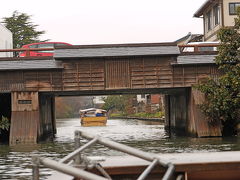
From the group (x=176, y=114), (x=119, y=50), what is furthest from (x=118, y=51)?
(x=176, y=114)

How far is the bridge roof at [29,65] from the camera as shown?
26672mm

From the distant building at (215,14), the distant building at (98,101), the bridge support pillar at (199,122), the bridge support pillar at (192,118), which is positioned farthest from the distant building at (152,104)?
the distant building at (98,101)

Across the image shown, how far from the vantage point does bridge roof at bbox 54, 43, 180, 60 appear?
2672cm

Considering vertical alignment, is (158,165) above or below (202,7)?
below

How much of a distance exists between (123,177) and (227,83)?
20.7 metres

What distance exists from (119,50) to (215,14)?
1989cm

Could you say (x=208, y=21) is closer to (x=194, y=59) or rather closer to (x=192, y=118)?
(x=194, y=59)

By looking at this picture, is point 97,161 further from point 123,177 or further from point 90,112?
point 90,112

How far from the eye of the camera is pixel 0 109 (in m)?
33.6

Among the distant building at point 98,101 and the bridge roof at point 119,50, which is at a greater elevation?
the bridge roof at point 119,50

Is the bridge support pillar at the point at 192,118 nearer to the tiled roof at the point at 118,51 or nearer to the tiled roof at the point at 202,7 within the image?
the tiled roof at the point at 118,51

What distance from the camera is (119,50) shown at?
88.5 feet

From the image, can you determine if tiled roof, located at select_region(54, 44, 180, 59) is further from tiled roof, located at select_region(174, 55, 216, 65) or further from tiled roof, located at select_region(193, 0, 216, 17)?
tiled roof, located at select_region(193, 0, 216, 17)

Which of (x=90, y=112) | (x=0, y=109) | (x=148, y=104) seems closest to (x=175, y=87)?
(x=0, y=109)
